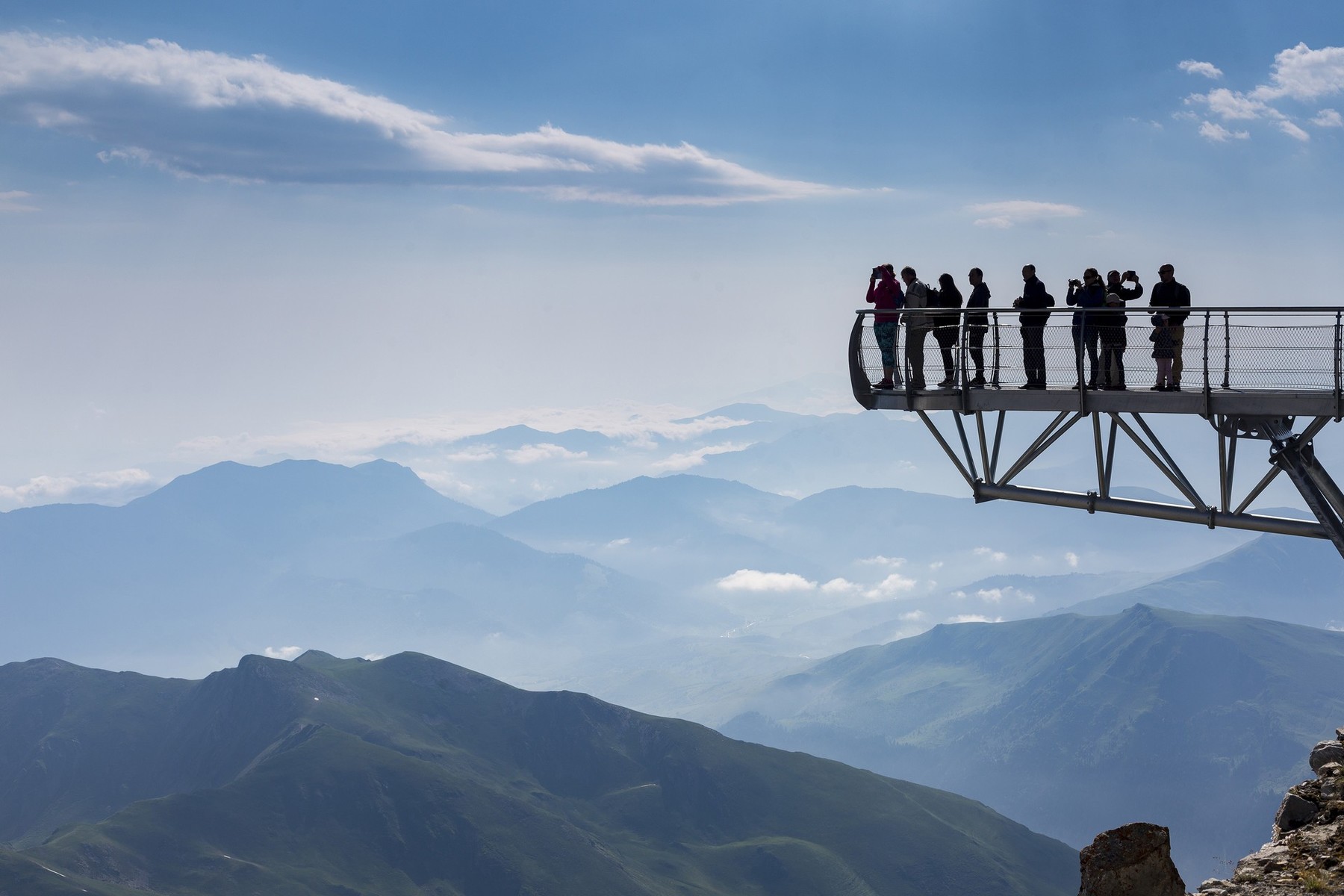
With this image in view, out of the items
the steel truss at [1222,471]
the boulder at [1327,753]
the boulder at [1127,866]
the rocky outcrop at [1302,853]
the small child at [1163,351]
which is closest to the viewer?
the boulder at [1127,866]

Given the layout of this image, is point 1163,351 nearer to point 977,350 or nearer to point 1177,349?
point 1177,349

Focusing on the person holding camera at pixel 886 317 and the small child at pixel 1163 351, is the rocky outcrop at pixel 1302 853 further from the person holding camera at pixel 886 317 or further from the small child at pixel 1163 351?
the person holding camera at pixel 886 317

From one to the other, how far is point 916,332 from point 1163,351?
509cm

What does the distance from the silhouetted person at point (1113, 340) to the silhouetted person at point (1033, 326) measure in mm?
1165

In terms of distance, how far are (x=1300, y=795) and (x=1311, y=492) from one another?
5.47 meters

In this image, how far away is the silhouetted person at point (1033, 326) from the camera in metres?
24.4

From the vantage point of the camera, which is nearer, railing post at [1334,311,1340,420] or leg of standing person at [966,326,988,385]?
railing post at [1334,311,1340,420]

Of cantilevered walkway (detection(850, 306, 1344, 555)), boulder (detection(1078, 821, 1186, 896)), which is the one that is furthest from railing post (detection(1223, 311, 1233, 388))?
boulder (detection(1078, 821, 1186, 896))

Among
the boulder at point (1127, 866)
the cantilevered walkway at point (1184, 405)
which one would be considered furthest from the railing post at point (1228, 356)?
the boulder at point (1127, 866)

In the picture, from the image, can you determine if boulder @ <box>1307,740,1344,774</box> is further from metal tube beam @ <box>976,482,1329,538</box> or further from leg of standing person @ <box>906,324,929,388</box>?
leg of standing person @ <box>906,324,929,388</box>

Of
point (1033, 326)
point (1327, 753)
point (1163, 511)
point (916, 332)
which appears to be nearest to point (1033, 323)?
point (1033, 326)

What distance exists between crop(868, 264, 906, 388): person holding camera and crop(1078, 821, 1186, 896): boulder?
11.9 metres

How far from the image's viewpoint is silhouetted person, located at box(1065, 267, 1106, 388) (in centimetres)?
2355

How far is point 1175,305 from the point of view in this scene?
23172mm
